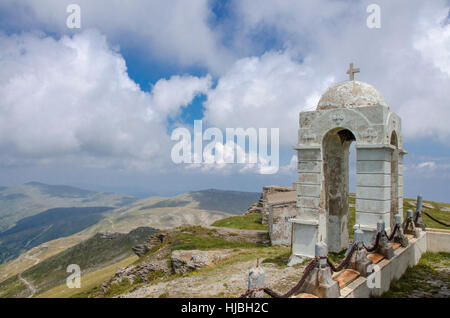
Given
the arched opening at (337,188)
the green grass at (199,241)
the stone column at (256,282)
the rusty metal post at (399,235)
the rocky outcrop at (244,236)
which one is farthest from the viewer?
the rocky outcrop at (244,236)

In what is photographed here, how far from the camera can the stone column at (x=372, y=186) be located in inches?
483

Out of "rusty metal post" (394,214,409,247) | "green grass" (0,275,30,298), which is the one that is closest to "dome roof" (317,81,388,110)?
"rusty metal post" (394,214,409,247)

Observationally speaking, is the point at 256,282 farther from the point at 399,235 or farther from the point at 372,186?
the point at 399,235

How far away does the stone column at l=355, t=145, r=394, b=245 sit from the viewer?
12.3 metres

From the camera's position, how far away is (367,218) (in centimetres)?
1257

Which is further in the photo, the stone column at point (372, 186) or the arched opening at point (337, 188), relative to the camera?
the arched opening at point (337, 188)

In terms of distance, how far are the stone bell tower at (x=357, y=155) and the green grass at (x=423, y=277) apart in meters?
1.95

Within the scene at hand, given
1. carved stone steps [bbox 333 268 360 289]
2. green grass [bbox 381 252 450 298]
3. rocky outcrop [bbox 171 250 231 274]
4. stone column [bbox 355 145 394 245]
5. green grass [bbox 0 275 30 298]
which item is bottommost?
green grass [bbox 0 275 30 298]

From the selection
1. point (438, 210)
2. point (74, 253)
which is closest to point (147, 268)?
point (438, 210)

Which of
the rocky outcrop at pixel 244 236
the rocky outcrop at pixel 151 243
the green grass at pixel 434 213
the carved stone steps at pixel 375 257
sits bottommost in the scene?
the rocky outcrop at pixel 151 243

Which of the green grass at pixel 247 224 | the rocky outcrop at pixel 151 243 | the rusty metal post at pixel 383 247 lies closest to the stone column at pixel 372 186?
the rusty metal post at pixel 383 247

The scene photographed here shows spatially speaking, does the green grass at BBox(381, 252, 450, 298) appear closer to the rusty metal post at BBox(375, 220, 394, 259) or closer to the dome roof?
the rusty metal post at BBox(375, 220, 394, 259)

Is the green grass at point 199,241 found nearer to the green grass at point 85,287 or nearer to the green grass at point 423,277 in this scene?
the green grass at point 85,287
